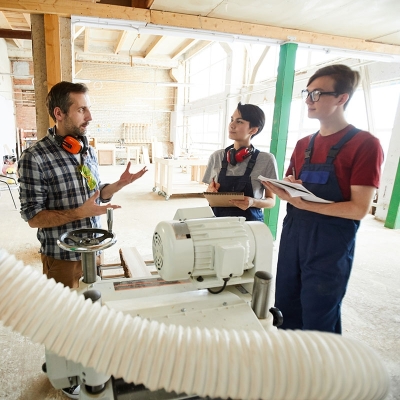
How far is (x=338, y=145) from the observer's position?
1459 mm

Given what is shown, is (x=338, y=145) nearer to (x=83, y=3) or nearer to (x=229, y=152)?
(x=229, y=152)

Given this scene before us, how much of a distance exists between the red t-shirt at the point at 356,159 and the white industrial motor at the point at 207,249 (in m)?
0.68

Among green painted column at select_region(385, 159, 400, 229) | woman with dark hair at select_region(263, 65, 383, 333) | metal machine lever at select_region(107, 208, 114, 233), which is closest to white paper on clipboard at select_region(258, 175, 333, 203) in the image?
woman with dark hair at select_region(263, 65, 383, 333)

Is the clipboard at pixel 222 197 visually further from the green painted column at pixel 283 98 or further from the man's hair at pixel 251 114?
the green painted column at pixel 283 98

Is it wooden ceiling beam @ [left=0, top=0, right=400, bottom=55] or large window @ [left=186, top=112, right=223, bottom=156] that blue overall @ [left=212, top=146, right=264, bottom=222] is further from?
large window @ [left=186, top=112, right=223, bottom=156]

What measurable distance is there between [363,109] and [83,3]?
527 cm

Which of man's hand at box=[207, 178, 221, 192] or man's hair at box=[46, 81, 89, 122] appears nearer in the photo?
man's hair at box=[46, 81, 89, 122]

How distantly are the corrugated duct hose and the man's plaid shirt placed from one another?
938mm

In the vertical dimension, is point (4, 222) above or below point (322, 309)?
below

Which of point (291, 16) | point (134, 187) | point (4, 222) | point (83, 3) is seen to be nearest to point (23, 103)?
point (134, 187)

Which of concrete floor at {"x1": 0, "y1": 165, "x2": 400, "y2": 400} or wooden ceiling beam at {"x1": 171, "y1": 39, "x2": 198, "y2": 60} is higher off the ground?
wooden ceiling beam at {"x1": 171, "y1": 39, "x2": 198, "y2": 60}

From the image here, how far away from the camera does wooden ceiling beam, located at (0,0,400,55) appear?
259 centimetres

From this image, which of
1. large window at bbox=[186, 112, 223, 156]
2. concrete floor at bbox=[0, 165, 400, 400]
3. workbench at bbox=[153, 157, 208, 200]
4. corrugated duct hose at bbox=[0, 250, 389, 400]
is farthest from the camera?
large window at bbox=[186, 112, 223, 156]

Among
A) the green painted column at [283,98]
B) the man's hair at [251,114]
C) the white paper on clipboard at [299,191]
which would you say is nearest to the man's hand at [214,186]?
the man's hair at [251,114]
